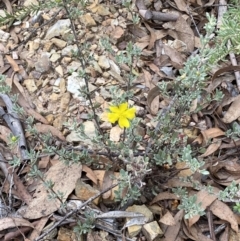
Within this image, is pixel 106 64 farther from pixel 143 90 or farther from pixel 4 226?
pixel 4 226

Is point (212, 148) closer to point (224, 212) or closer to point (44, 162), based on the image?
point (224, 212)

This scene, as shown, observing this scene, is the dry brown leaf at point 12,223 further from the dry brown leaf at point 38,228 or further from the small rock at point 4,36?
the small rock at point 4,36

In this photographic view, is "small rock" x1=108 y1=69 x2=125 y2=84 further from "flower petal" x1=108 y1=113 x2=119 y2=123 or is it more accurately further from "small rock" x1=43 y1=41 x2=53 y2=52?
"flower petal" x1=108 y1=113 x2=119 y2=123

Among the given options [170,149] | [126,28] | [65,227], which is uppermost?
[126,28]

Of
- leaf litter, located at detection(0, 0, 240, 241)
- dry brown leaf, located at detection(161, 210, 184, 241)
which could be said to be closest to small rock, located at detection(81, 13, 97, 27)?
leaf litter, located at detection(0, 0, 240, 241)

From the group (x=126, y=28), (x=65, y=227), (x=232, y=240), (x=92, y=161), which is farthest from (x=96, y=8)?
(x=232, y=240)

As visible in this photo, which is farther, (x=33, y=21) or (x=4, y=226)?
(x=33, y=21)

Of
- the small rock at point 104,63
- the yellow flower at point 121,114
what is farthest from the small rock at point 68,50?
the yellow flower at point 121,114

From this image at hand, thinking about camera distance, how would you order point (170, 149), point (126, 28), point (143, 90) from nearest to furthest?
point (170, 149) < point (143, 90) < point (126, 28)
